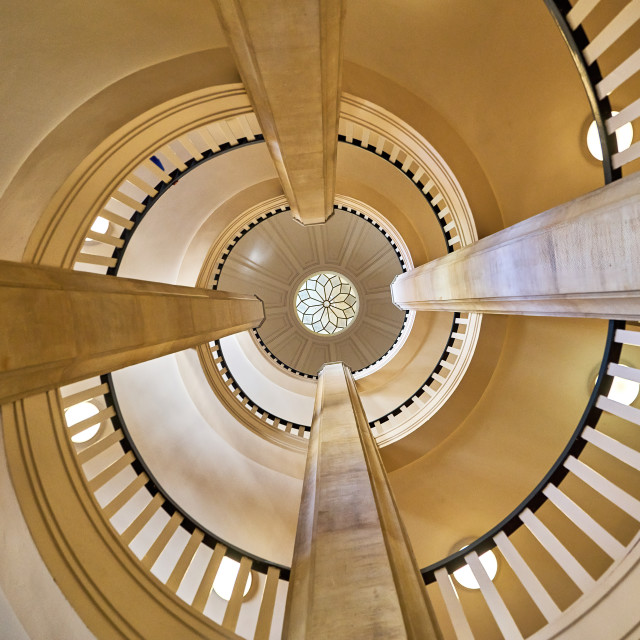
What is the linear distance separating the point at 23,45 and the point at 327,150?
2699mm

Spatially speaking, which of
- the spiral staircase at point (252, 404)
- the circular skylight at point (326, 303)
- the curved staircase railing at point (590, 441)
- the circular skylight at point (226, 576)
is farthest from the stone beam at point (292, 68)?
the circular skylight at point (326, 303)

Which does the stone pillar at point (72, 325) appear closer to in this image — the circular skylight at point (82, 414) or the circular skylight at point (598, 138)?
the circular skylight at point (82, 414)

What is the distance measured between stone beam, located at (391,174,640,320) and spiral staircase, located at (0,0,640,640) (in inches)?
31.4

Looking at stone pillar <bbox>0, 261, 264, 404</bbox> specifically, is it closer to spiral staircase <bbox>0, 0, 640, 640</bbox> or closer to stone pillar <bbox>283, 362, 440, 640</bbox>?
spiral staircase <bbox>0, 0, 640, 640</bbox>

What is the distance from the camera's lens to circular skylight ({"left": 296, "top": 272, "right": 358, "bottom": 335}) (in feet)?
55.1

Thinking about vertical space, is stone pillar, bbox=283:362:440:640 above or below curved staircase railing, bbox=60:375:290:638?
above

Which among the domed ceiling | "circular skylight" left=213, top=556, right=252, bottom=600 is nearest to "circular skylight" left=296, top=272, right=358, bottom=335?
the domed ceiling

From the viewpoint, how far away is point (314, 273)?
651 inches

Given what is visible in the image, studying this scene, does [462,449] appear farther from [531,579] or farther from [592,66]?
[592,66]

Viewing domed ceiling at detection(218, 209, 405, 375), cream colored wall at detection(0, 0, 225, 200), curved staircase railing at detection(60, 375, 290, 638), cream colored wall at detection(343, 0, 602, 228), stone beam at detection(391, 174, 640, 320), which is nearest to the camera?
stone beam at detection(391, 174, 640, 320)

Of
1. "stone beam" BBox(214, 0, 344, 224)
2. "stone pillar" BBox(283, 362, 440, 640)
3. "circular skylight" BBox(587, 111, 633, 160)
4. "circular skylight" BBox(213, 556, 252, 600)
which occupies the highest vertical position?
"stone beam" BBox(214, 0, 344, 224)

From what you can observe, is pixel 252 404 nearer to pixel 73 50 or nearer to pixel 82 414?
pixel 82 414

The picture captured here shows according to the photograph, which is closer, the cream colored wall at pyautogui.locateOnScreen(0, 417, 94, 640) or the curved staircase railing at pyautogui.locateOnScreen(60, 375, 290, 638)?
the cream colored wall at pyautogui.locateOnScreen(0, 417, 94, 640)

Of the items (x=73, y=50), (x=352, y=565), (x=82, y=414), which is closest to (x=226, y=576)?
(x=82, y=414)
